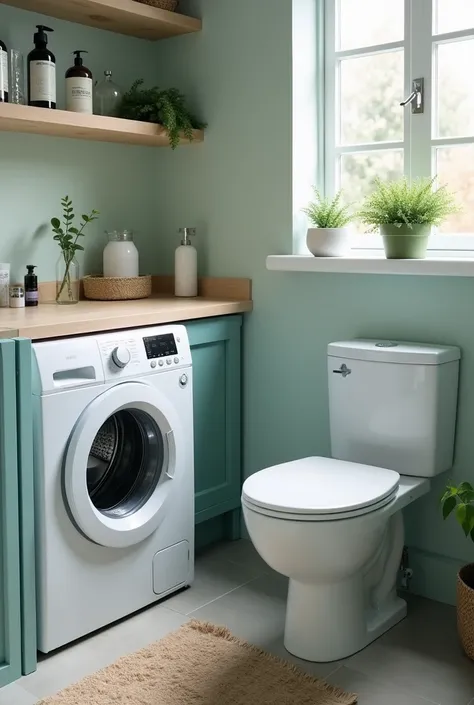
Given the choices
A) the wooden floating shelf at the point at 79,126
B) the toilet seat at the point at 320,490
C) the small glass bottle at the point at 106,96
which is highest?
the small glass bottle at the point at 106,96

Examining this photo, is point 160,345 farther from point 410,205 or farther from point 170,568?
point 410,205

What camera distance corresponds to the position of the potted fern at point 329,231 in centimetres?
262

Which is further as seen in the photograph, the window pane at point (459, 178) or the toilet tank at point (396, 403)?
the window pane at point (459, 178)

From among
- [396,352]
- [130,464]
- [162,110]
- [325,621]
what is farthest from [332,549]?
[162,110]

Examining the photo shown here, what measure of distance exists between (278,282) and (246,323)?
0.21 metres

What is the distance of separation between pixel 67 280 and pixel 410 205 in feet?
3.84

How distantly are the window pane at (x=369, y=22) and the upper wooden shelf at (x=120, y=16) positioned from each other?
1.77 ft

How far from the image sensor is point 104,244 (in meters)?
3.05

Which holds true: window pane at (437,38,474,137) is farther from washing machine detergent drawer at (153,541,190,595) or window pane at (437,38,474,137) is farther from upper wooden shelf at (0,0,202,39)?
washing machine detergent drawer at (153,541,190,595)

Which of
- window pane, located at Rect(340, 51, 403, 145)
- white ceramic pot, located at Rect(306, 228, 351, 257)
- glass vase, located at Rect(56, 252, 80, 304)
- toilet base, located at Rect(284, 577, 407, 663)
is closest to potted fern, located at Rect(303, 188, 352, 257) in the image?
white ceramic pot, located at Rect(306, 228, 351, 257)

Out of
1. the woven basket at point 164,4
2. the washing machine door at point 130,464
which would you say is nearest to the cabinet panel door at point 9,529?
the washing machine door at point 130,464

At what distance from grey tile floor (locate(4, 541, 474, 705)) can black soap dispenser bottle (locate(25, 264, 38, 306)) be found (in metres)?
1.05

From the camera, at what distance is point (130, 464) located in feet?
8.16

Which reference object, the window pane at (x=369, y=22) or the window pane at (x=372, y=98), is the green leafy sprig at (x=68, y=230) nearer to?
the window pane at (x=372, y=98)
